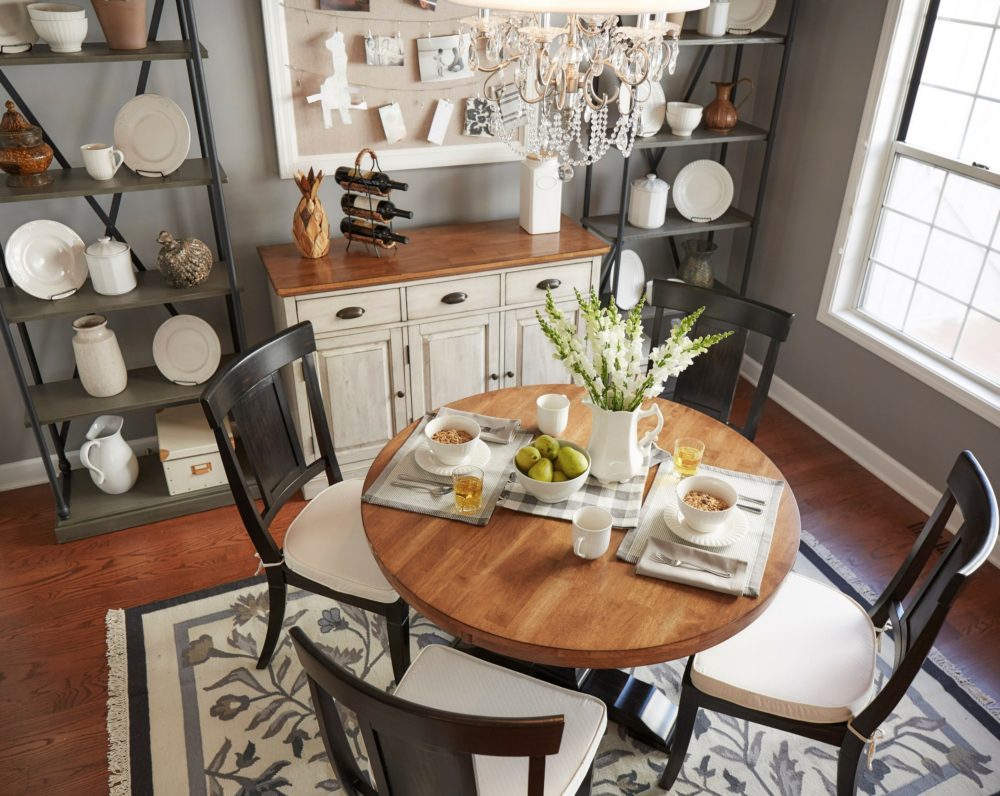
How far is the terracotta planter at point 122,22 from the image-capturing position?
8.46ft

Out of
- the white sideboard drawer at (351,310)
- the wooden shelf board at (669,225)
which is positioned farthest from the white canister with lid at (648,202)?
the white sideboard drawer at (351,310)

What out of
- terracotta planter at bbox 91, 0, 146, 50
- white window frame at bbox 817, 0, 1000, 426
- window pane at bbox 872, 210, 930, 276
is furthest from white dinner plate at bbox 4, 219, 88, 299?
window pane at bbox 872, 210, 930, 276

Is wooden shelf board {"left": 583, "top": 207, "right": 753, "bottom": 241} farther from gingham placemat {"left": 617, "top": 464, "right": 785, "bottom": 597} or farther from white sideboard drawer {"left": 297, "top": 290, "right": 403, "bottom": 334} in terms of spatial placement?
gingham placemat {"left": 617, "top": 464, "right": 785, "bottom": 597}

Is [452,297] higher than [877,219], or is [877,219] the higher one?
[877,219]

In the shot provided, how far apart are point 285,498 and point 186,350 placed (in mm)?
1048

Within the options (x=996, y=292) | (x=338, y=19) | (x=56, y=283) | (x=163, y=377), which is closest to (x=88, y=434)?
(x=163, y=377)

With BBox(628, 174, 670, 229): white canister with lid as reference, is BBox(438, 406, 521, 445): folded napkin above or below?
below

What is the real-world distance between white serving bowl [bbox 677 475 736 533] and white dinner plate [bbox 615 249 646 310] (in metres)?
1.88

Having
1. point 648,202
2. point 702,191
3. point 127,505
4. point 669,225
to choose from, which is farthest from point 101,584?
point 702,191

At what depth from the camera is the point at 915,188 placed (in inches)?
133

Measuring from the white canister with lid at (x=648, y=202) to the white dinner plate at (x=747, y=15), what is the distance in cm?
69

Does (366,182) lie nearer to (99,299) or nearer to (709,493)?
(99,299)

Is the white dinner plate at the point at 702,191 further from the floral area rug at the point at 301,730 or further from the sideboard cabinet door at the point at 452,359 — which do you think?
the floral area rug at the point at 301,730

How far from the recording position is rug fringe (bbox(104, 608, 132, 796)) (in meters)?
2.28
